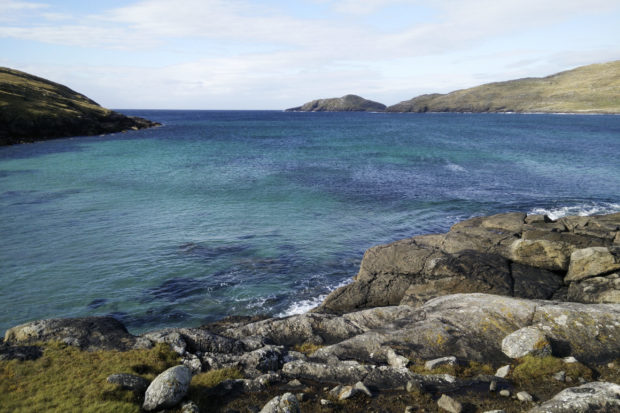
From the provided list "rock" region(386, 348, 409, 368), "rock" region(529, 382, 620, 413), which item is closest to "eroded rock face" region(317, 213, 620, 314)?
"rock" region(386, 348, 409, 368)

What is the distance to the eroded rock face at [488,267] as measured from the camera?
23.7m

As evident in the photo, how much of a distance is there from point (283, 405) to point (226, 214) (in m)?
36.6

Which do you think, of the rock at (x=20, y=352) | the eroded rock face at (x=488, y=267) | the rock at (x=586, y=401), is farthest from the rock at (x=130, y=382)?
the rock at (x=586, y=401)

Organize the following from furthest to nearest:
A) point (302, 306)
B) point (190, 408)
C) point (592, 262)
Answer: point (302, 306) < point (592, 262) < point (190, 408)

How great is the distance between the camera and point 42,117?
123 m

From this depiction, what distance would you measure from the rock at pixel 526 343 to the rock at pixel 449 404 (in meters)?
5.00

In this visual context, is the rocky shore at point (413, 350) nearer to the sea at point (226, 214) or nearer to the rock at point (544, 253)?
the rock at point (544, 253)

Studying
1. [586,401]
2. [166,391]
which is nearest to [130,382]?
[166,391]

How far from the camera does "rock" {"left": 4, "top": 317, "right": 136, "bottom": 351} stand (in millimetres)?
17234

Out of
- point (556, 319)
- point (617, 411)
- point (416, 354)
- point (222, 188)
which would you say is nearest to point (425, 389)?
point (416, 354)

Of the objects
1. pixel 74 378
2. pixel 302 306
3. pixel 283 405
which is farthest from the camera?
pixel 302 306

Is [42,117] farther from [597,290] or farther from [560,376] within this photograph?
[560,376]

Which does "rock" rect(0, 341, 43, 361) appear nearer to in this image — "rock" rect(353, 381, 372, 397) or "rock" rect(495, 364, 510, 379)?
"rock" rect(353, 381, 372, 397)

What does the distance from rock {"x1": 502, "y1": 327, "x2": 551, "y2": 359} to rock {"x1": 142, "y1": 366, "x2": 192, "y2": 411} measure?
13.2m
